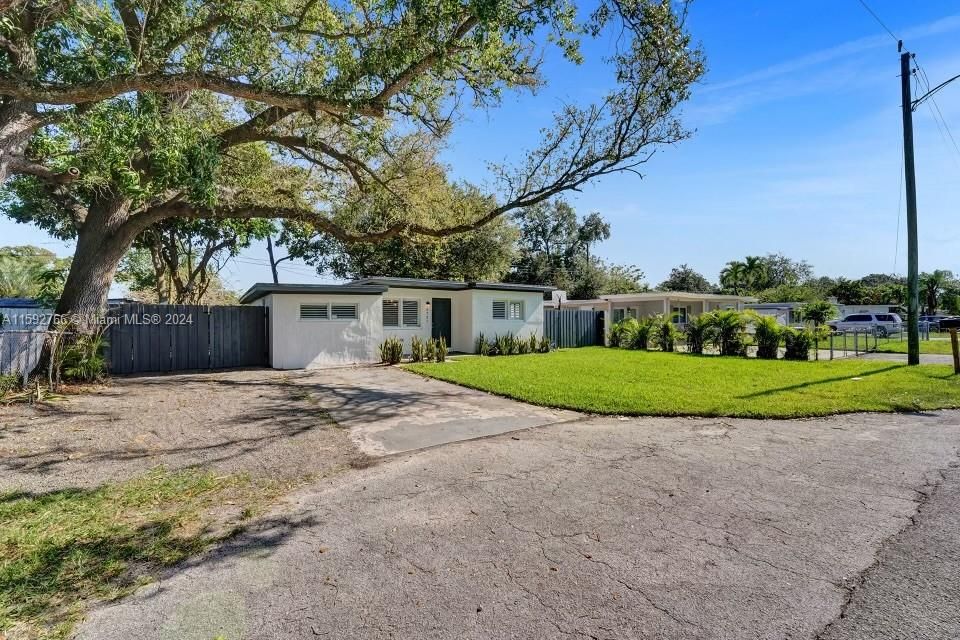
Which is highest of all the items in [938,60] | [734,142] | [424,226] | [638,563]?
[938,60]

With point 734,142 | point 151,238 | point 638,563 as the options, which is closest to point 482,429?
point 638,563

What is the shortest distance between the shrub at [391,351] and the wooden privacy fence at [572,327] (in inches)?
281

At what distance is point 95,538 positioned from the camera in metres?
3.14

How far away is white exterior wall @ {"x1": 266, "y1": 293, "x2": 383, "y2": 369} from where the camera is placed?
13.2 metres

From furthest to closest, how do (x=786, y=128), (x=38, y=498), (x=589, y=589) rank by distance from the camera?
(x=786, y=128)
(x=38, y=498)
(x=589, y=589)

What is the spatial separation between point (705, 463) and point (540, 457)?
5.65 feet

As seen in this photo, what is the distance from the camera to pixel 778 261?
62.1 metres

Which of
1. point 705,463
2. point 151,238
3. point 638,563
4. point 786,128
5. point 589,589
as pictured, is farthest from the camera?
point 151,238

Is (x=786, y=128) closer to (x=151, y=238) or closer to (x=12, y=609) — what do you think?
(x=12, y=609)

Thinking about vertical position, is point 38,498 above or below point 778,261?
below

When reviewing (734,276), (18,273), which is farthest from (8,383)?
(734,276)

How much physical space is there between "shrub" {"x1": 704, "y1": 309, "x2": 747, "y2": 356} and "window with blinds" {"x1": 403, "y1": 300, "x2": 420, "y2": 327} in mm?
10877

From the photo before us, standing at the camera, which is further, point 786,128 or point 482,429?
point 786,128

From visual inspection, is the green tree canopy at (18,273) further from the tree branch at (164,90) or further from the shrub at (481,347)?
the tree branch at (164,90)
